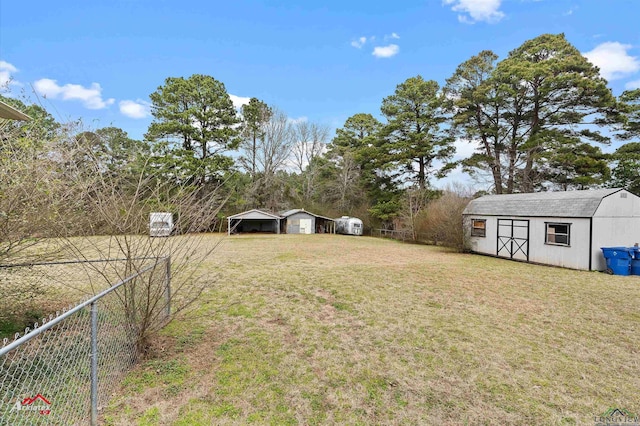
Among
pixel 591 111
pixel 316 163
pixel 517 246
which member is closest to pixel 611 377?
pixel 517 246

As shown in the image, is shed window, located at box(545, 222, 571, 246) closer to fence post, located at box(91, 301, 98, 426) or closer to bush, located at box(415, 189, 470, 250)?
bush, located at box(415, 189, 470, 250)

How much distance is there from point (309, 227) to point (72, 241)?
2607 centimetres

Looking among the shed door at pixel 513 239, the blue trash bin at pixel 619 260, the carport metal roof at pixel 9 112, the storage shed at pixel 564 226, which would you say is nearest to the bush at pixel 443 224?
the storage shed at pixel 564 226

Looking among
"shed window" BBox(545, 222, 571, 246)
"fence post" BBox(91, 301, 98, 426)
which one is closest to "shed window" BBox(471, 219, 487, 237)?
"shed window" BBox(545, 222, 571, 246)

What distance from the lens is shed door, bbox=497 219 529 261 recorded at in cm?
1275

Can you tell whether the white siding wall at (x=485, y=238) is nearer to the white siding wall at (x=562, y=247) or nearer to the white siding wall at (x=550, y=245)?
the white siding wall at (x=550, y=245)

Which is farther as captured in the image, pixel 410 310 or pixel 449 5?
pixel 449 5

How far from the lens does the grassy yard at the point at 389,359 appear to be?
272 cm

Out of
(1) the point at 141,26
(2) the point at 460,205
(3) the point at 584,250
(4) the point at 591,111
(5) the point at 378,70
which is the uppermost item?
(5) the point at 378,70

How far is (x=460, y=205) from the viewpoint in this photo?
17.7m

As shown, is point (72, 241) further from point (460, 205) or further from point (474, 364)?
point (460, 205)

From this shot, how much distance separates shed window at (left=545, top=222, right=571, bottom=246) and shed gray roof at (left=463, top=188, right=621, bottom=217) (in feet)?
1.46

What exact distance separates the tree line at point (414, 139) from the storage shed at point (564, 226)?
23.9 feet

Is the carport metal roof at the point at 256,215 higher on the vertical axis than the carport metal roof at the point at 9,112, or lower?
lower
